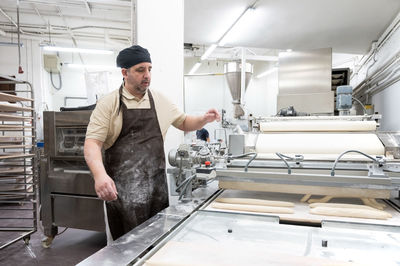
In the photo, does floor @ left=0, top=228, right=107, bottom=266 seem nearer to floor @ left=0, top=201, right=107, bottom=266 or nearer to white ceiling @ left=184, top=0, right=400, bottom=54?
floor @ left=0, top=201, right=107, bottom=266

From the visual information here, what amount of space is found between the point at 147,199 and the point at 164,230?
631 millimetres

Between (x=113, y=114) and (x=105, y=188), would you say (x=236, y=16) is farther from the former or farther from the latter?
(x=105, y=188)

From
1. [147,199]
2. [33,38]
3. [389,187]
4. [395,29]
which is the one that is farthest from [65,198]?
[33,38]

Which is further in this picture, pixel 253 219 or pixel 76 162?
pixel 76 162

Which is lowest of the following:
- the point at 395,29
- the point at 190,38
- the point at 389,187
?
the point at 389,187

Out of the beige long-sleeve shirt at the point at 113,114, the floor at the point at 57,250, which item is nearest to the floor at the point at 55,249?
the floor at the point at 57,250

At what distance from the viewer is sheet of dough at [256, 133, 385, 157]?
1801mm

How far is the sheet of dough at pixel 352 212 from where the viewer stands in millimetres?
1176

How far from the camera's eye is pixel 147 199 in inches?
62.8

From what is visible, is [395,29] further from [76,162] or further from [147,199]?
[76,162]

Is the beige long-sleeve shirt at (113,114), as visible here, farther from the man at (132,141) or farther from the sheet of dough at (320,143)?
the sheet of dough at (320,143)

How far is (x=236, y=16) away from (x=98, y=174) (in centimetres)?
349

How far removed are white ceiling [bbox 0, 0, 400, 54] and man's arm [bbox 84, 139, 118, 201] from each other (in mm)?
2819

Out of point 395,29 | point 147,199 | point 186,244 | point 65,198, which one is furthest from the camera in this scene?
point 395,29
